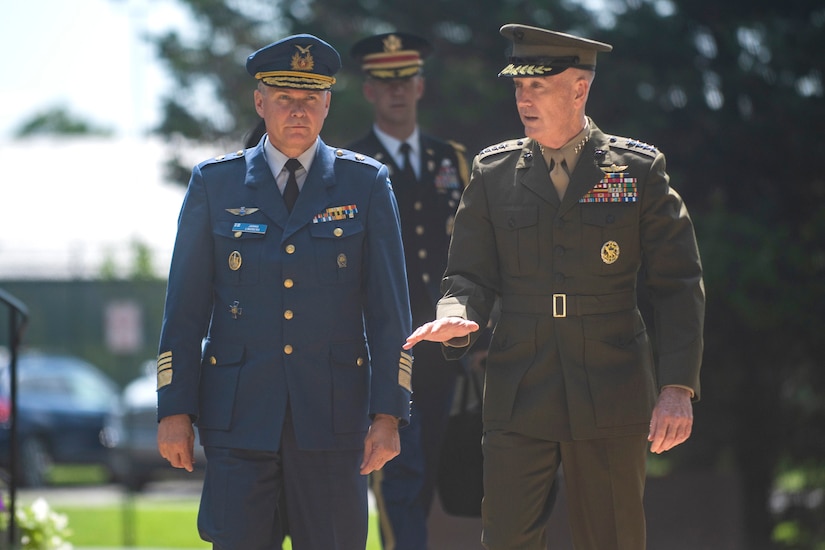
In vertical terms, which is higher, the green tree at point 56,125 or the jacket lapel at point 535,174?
the green tree at point 56,125

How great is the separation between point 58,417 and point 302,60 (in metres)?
17.9

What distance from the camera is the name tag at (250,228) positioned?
14.9 feet

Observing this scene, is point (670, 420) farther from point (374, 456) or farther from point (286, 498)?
point (286, 498)

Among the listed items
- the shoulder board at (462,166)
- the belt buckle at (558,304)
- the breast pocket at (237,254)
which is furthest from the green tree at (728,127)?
the breast pocket at (237,254)

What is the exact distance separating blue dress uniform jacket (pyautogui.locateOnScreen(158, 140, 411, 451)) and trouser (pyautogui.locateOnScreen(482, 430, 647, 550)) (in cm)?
41

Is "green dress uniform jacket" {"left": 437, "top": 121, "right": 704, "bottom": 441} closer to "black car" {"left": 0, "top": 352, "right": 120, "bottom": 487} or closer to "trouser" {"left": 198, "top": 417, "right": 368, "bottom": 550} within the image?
"trouser" {"left": 198, "top": 417, "right": 368, "bottom": 550}

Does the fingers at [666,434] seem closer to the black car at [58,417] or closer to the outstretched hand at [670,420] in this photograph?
the outstretched hand at [670,420]

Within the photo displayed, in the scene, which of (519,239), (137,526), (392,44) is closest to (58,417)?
(137,526)

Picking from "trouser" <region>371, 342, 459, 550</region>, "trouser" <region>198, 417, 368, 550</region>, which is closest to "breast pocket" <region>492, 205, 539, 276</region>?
"trouser" <region>198, 417, 368, 550</region>

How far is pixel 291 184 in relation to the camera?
15.4 feet

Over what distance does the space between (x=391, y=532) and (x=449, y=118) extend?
5.53m

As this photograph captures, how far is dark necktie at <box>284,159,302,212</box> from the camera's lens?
466 centimetres

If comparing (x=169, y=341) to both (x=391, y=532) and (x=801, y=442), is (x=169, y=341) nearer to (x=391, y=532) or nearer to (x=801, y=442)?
(x=391, y=532)

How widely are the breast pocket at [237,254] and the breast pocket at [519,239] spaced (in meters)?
0.80
